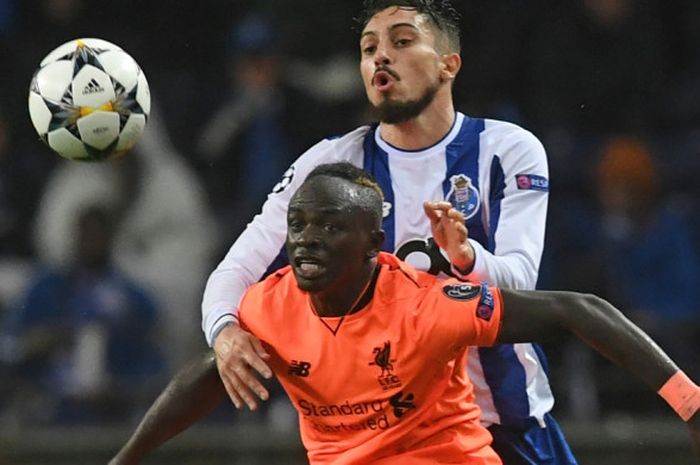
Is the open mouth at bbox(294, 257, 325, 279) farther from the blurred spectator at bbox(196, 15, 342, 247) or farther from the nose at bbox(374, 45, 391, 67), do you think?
the blurred spectator at bbox(196, 15, 342, 247)

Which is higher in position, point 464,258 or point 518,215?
point 518,215

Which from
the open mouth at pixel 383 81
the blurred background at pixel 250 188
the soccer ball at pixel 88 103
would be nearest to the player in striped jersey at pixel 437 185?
the open mouth at pixel 383 81

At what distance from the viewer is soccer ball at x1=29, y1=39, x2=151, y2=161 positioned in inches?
227

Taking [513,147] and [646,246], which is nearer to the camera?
[513,147]

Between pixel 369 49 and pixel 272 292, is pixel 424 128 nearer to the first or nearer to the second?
pixel 369 49

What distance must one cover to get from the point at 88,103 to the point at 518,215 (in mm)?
1621

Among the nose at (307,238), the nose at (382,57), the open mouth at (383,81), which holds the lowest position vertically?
the nose at (307,238)

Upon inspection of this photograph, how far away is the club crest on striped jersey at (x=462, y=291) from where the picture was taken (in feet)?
16.4

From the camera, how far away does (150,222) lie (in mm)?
9539

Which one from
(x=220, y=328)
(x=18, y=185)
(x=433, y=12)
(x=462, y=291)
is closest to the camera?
(x=462, y=291)

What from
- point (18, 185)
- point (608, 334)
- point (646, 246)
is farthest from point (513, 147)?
point (18, 185)

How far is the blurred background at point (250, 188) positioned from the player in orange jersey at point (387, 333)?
3554 mm

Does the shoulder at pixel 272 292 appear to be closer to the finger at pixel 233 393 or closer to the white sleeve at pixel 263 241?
the white sleeve at pixel 263 241

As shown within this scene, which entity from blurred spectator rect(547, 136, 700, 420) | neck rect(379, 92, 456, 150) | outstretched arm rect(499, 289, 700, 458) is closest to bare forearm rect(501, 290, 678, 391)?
outstretched arm rect(499, 289, 700, 458)
